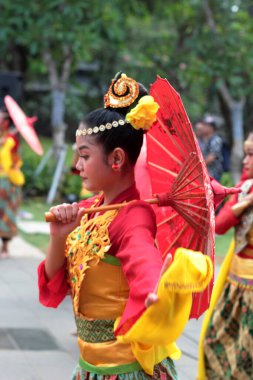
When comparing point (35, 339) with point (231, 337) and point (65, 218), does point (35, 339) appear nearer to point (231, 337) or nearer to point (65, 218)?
point (231, 337)

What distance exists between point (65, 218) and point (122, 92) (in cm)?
49

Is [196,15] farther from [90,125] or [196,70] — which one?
[90,125]

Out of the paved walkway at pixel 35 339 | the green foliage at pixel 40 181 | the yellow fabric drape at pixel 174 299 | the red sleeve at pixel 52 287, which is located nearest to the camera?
the yellow fabric drape at pixel 174 299

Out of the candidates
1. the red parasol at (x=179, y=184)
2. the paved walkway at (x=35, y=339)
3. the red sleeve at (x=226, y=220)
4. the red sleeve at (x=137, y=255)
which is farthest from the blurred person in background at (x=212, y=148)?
the red sleeve at (x=137, y=255)

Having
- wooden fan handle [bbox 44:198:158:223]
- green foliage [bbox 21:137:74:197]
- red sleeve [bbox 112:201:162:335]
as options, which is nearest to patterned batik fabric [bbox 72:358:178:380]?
red sleeve [bbox 112:201:162:335]

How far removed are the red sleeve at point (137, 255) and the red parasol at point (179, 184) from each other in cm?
15

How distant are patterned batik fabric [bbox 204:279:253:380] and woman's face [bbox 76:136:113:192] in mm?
2293

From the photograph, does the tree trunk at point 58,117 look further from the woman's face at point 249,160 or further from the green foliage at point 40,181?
the woman's face at point 249,160

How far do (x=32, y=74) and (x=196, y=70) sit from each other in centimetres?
652

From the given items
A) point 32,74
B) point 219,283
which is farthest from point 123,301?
point 32,74

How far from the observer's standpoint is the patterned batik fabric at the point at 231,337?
4.80 meters

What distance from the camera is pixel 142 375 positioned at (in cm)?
279

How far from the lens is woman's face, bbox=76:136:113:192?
9.04 feet

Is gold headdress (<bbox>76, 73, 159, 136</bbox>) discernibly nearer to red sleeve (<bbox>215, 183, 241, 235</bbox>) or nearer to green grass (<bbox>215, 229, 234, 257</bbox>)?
red sleeve (<bbox>215, 183, 241, 235</bbox>)
